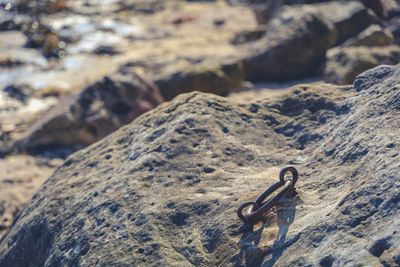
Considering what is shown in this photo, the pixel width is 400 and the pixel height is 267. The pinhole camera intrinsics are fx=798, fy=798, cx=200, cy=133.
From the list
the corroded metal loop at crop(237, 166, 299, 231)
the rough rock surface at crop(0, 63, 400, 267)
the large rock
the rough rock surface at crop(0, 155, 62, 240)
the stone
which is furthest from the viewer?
the stone

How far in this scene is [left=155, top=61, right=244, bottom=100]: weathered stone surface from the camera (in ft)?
28.9

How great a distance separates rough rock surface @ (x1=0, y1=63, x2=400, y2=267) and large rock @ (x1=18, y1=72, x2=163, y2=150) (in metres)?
3.51

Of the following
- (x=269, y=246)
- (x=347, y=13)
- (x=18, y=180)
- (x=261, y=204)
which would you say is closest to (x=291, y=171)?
(x=261, y=204)

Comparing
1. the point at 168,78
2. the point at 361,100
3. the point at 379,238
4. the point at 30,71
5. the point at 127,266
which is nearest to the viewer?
the point at 379,238

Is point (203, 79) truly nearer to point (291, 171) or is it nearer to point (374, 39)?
point (374, 39)

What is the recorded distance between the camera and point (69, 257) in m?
3.69

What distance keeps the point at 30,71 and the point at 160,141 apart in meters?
8.29

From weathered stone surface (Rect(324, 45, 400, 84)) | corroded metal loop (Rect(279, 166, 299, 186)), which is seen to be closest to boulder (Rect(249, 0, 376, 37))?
A: weathered stone surface (Rect(324, 45, 400, 84))

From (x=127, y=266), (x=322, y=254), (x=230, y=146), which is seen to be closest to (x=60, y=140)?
(x=230, y=146)

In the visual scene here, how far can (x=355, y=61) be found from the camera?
24.8ft

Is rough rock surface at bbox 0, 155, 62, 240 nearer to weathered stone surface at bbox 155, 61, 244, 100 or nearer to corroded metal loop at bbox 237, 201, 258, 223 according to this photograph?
weathered stone surface at bbox 155, 61, 244, 100

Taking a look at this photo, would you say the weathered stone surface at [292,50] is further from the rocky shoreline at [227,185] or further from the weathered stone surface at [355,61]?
the rocky shoreline at [227,185]

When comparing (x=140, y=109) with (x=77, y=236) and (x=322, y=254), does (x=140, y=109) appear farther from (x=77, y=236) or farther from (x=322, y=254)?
(x=322, y=254)

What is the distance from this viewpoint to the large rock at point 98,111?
822 cm
